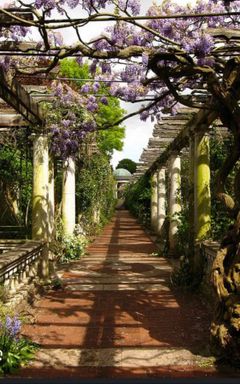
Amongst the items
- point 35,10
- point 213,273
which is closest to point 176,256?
point 213,273

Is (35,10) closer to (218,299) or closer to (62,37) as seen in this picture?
(62,37)

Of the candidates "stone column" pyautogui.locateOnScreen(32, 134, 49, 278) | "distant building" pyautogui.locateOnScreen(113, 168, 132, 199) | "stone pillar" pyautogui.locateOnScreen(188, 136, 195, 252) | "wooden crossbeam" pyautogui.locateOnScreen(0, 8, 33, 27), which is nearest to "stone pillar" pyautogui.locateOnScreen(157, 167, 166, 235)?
"stone pillar" pyautogui.locateOnScreen(188, 136, 195, 252)

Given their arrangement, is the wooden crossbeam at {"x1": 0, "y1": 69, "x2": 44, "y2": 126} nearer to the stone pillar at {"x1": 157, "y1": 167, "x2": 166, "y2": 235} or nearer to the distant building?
the stone pillar at {"x1": 157, "y1": 167, "x2": 166, "y2": 235}

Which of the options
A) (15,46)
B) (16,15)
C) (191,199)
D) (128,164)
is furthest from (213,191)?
(128,164)

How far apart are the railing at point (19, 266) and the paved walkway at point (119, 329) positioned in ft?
1.46

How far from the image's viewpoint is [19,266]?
6.68 m

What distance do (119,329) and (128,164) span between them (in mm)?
73361

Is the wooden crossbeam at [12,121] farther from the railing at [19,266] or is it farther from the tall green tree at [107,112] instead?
the tall green tree at [107,112]

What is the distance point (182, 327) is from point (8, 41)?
389cm

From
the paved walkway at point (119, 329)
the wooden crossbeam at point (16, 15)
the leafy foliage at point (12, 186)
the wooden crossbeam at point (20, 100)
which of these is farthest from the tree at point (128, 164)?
the wooden crossbeam at point (16, 15)

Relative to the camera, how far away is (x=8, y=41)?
5430 mm

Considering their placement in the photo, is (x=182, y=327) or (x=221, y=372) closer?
(x=221, y=372)

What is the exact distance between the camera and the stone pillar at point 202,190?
8.01m

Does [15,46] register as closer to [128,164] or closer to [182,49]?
[182,49]
